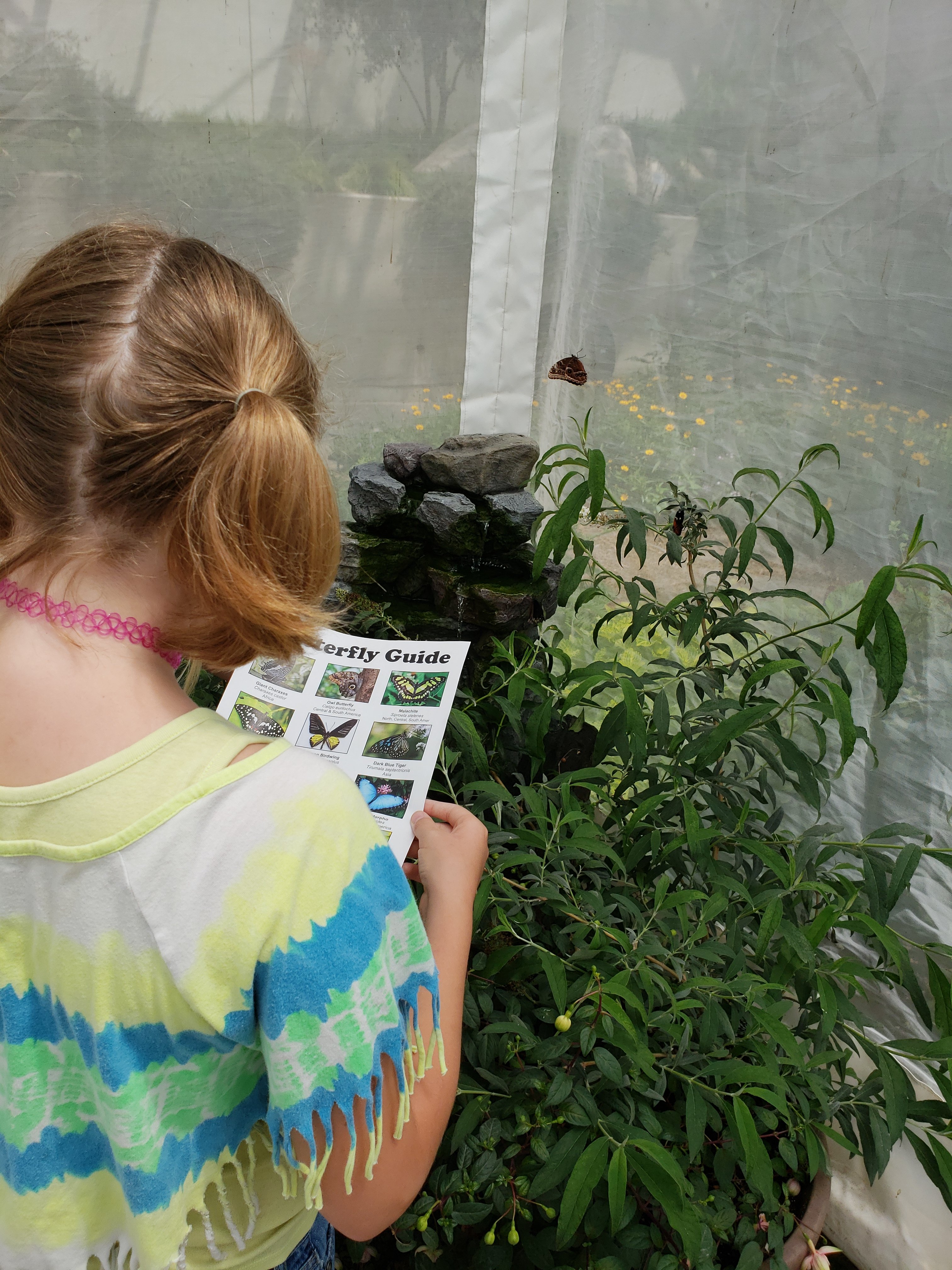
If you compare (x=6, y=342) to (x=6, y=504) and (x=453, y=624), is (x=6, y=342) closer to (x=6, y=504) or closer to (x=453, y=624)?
(x=6, y=504)

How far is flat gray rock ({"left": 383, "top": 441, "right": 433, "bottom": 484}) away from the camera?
1880 mm

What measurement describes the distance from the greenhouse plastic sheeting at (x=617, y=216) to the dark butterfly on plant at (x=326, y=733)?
948mm

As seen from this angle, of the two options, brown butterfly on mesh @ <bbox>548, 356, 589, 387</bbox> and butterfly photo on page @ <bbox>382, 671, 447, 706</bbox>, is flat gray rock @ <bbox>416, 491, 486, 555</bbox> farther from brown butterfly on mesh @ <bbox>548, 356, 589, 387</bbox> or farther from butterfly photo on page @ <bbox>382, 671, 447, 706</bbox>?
butterfly photo on page @ <bbox>382, 671, 447, 706</bbox>

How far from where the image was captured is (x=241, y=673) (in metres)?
1.13

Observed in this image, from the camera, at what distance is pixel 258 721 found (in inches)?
42.8

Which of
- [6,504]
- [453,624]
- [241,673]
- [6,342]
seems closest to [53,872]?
[6,504]

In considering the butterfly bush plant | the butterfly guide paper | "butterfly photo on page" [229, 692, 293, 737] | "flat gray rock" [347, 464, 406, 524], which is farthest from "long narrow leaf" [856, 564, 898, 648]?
"flat gray rock" [347, 464, 406, 524]

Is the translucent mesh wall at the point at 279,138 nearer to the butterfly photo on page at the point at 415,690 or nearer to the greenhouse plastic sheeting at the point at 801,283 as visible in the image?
the greenhouse plastic sheeting at the point at 801,283

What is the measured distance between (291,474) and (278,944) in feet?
1.01

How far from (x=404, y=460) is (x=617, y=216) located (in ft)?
2.20

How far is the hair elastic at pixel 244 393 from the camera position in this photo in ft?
1.95

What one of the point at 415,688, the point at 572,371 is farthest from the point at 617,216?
the point at 415,688

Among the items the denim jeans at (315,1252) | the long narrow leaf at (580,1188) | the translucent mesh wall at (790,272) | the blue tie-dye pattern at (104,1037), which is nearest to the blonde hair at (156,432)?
the blue tie-dye pattern at (104,1037)

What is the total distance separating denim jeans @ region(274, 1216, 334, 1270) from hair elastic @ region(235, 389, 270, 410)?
73 centimetres
